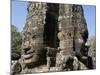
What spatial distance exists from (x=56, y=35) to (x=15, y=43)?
0.55 metres

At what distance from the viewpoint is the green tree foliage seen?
103 inches

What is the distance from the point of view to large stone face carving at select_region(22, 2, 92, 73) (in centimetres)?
271

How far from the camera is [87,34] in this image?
2961 millimetres

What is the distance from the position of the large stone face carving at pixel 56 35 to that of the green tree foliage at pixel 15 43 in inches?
2.5

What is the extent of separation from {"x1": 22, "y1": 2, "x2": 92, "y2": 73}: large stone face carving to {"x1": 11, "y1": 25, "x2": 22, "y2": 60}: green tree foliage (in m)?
0.06

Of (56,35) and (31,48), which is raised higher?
(56,35)

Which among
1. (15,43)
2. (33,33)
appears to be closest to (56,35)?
(33,33)

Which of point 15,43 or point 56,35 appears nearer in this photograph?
point 15,43

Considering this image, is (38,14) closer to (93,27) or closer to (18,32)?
(18,32)

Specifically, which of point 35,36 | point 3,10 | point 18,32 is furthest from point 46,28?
point 3,10

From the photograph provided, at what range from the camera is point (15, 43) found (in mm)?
2629

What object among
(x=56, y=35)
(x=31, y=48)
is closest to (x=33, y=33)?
(x=31, y=48)

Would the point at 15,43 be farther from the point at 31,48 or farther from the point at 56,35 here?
the point at 56,35

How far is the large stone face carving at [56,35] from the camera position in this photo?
271 centimetres
